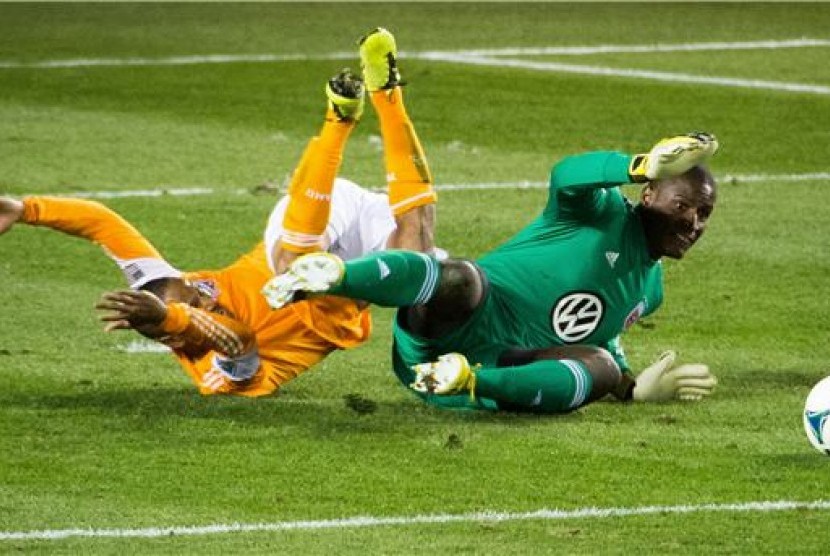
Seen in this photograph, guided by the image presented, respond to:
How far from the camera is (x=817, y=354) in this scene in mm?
10664

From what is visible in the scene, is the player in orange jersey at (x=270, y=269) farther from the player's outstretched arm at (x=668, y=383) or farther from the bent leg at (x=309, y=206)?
the player's outstretched arm at (x=668, y=383)

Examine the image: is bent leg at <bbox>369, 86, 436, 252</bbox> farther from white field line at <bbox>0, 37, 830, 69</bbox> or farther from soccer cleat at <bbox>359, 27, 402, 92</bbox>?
white field line at <bbox>0, 37, 830, 69</bbox>

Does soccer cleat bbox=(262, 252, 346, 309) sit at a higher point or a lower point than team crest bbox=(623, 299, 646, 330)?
higher

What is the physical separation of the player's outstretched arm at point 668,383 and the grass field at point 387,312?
0.28 ft

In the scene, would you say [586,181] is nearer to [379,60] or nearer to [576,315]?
[576,315]

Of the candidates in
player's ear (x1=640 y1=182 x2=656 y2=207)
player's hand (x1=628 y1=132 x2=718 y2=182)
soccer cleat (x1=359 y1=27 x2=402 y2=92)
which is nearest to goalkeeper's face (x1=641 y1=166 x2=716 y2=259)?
player's ear (x1=640 y1=182 x2=656 y2=207)

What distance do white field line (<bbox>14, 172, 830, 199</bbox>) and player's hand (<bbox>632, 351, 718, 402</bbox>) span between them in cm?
500

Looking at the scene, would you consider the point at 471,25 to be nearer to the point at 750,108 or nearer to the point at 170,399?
the point at 750,108

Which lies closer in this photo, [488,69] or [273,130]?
[273,130]

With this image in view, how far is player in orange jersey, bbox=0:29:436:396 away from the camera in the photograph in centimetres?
977

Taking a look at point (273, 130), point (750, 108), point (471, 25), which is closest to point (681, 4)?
point (471, 25)

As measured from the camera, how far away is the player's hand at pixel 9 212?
9.77 m

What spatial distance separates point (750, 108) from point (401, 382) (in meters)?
8.03

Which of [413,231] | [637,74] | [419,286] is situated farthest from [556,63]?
[419,286]
